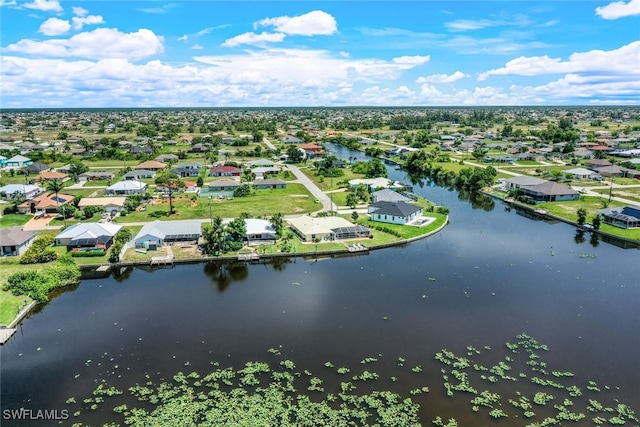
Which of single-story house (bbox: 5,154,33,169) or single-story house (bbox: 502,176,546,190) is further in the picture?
single-story house (bbox: 5,154,33,169)

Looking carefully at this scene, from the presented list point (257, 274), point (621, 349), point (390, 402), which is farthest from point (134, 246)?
point (621, 349)

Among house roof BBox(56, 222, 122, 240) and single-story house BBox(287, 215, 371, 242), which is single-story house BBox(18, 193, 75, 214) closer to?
house roof BBox(56, 222, 122, 240)

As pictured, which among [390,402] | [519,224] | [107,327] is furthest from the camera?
[519,224]

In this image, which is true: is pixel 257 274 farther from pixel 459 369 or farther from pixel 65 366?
pixel 459 369

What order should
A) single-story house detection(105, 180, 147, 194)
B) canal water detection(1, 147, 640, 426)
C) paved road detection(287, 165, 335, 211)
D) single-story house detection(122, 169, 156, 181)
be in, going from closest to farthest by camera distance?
canal water detection(1, 147, 640, 426)
paved road detection(287, 165, 335, 211)
single-story house detection(105, 180, 147, 194)
single-story house detection(122, 169, 156, 181)

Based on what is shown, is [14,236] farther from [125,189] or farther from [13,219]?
[125,189]

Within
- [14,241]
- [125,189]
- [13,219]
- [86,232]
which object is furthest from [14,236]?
[125,189]

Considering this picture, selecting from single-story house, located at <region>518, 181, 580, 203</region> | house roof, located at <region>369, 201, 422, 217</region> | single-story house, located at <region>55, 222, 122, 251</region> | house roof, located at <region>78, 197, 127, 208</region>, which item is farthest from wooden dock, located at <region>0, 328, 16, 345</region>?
single-story house, located at <region>518, 181, 580, 203</region>
